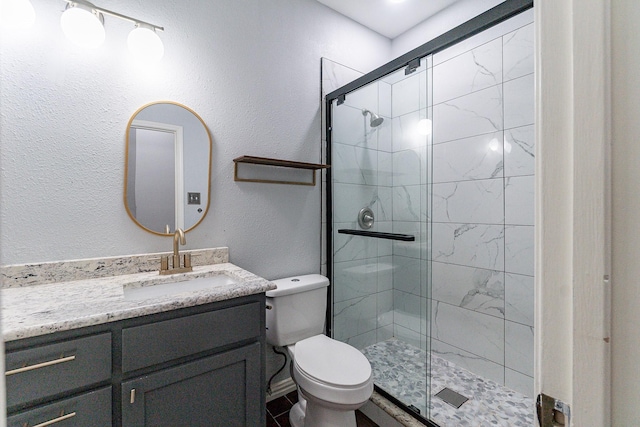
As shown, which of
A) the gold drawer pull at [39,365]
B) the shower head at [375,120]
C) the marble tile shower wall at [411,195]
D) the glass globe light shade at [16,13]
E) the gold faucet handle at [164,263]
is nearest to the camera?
the gold drawer pull at [39,365]

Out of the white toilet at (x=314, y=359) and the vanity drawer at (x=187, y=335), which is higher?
the vanity drawer at (x=187, y=335)

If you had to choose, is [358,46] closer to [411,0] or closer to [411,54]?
[411,0]

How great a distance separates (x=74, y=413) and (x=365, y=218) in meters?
1.60

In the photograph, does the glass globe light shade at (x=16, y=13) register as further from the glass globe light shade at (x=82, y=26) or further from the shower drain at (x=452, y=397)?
the shower drain at (x=452, y=397)

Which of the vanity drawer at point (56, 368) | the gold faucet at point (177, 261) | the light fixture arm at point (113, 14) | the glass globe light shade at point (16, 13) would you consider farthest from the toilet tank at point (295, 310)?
the glass globe light shade at point (16, 13)

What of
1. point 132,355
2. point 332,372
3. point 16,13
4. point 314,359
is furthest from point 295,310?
point 16,13

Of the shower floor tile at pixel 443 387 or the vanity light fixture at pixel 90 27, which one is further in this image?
the shower floor tile at pixel 443 387

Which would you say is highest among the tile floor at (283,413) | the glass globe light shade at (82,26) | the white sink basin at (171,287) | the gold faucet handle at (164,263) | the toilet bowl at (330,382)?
the glass globe light shade at (82,26)

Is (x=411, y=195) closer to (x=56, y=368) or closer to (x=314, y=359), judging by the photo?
(x=314, y=359)

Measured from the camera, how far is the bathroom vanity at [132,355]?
0.84m

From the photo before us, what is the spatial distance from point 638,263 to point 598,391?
16 centimetres

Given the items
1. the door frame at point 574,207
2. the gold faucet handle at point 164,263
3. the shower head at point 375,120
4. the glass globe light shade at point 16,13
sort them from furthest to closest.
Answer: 1. the shower head at point 375,120
2. the gold faucet handle at point 164,263
3. the glass globe light shade at point 16,13
4. the door frame at point 574,207

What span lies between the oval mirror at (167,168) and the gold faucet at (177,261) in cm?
10

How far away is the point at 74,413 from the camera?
0.88 meters
